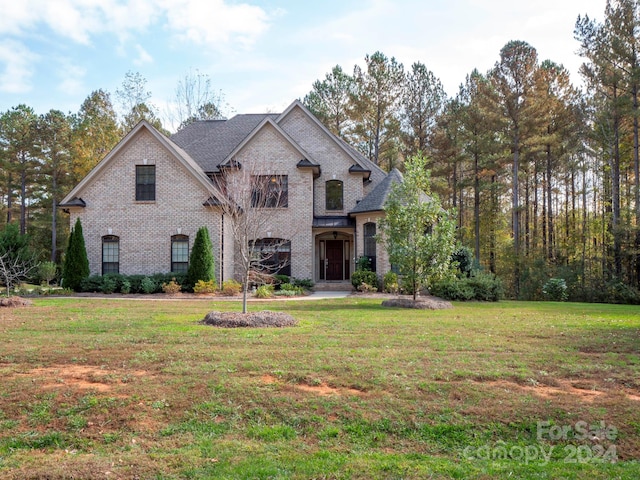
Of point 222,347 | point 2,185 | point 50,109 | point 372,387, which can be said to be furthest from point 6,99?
point 372,387

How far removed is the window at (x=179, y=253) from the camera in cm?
2166

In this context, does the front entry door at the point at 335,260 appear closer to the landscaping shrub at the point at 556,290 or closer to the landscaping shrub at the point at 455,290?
→ the landscaping shrub at the point at 455,290

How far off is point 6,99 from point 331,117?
26472mm

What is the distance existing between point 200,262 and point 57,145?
991 inches

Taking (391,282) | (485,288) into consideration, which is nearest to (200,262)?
(391,282)

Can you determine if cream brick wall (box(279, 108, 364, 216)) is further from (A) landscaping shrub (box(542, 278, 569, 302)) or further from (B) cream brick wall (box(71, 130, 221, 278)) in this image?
(A) landscaping shrub (box(542, 278, 569, 302))

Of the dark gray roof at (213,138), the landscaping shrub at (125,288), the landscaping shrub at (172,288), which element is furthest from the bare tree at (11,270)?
the dark gray roof at (213,138)

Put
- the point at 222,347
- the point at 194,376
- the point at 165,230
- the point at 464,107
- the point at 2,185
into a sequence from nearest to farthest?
the point at 194,376
the point at 222,347
the point at 165,230
the point at 464,107
the point at 2,185

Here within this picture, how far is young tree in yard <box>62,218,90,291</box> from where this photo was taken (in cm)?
2020

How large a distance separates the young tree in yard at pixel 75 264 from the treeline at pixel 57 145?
60.2 ft

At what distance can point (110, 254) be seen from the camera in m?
22.0

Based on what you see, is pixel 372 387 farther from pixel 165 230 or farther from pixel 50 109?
pixel 50 109

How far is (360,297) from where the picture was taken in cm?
1883

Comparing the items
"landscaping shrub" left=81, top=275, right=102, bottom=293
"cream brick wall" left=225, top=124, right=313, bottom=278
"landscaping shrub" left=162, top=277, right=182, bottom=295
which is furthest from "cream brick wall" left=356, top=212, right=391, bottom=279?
"landscaping shrub" left=81, top=275, right=102, bottom=293
